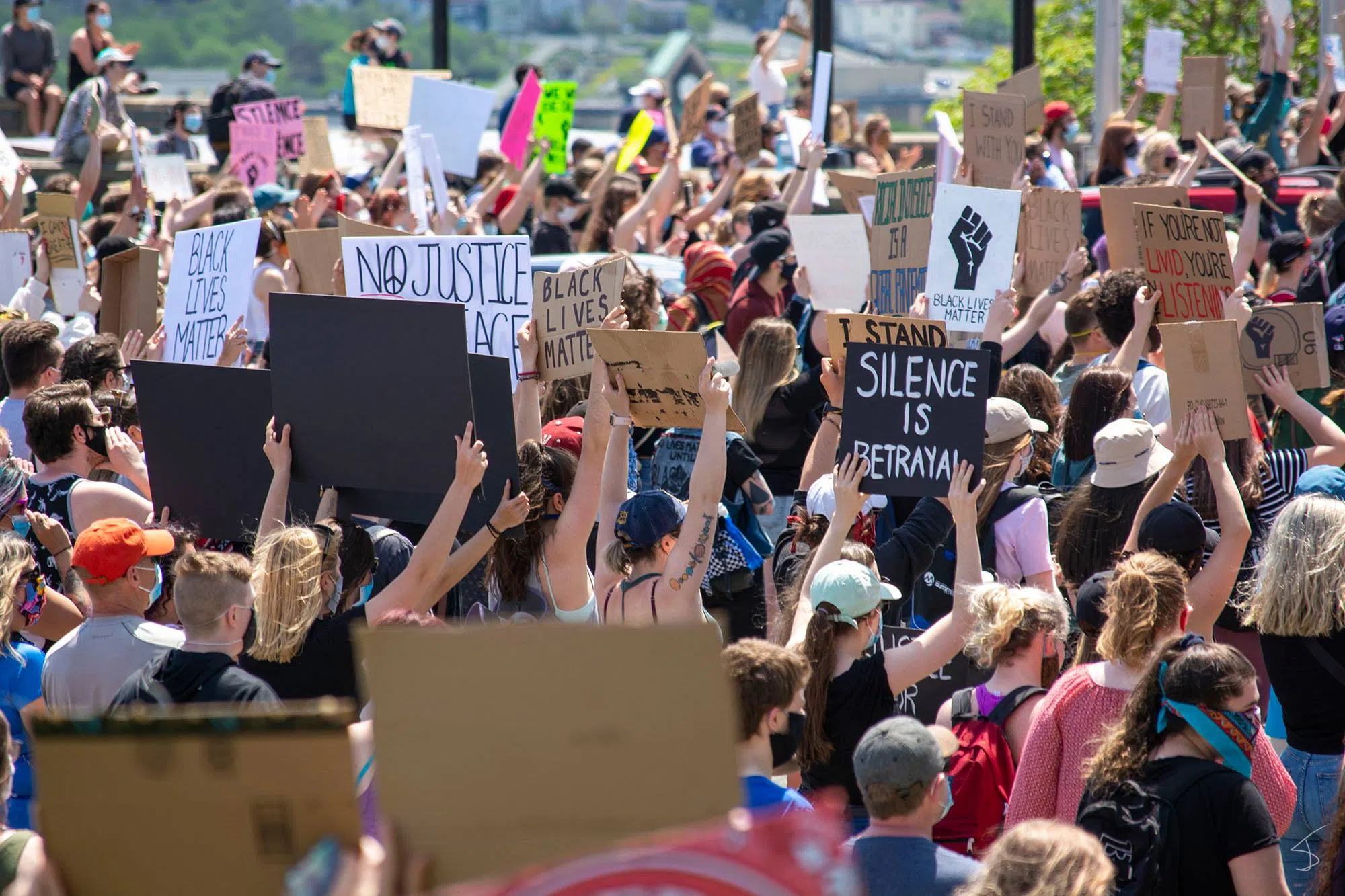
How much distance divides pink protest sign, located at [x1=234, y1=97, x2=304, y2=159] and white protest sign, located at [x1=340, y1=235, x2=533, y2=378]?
595 centimetres

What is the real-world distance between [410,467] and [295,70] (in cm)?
8079

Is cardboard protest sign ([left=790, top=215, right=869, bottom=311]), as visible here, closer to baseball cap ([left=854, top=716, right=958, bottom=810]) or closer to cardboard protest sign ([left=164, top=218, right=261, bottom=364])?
cardboard protest sign ([left=164, top=218, right=261, bottom=364])

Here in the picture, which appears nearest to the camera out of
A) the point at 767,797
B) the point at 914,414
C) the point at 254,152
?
the point at 767,797

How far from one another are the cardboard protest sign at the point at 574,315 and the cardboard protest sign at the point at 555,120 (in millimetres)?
6281

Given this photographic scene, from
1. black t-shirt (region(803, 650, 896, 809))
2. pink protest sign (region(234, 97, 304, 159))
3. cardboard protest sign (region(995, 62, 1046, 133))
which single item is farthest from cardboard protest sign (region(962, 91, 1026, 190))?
pink protest sign (region(234, 97, 304, 159))

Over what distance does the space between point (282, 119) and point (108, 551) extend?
27.5 feet

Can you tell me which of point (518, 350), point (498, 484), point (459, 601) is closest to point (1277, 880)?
point (498, 484)

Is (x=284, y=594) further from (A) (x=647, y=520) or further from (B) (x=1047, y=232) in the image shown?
(B) (x=1047, y=232)

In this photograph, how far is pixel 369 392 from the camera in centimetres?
450

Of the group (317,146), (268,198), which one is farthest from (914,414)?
(317,146)

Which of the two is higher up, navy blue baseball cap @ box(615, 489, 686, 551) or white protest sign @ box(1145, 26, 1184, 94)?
white protest sign @ box(1145, 26, 1184, 94)

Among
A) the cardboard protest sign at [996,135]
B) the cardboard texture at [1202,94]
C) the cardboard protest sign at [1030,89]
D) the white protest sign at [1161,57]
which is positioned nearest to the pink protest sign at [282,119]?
the cardboard protest sign at [1030,89]

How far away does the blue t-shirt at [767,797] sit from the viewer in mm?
3135

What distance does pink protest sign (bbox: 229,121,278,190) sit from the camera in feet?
37.9
